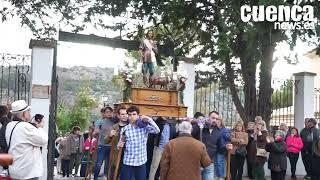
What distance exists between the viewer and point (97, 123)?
10.3 meters

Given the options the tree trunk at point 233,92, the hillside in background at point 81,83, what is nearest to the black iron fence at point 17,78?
the tree trunk at point 233,92

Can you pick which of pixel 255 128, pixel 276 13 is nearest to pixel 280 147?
pixel 255 128

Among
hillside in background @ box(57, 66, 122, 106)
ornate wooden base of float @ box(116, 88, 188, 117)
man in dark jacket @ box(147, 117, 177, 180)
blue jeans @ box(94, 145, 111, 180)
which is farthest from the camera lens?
hillside in background @ box(57, 66, 122, 106)

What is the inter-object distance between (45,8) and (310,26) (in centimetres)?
A: 731

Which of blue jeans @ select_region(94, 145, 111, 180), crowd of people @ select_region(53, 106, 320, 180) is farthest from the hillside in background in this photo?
blue jeans @ select_region(94, 145, 111, 180)

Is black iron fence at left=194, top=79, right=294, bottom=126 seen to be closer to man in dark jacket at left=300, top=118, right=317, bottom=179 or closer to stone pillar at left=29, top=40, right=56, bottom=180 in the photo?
man in dark jacket at left=300, top=118, right=317, bottom=179

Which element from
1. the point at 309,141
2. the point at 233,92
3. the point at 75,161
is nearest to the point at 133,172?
the point at 309,141

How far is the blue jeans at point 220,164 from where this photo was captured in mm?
10352

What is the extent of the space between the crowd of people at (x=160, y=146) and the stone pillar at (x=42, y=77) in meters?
1.16

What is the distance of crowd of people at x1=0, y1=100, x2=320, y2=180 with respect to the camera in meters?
6.43

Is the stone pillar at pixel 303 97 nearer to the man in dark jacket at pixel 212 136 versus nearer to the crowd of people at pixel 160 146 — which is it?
the crowd of people at pixel 160 146

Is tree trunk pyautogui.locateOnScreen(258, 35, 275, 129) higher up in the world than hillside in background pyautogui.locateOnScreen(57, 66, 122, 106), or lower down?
lower down

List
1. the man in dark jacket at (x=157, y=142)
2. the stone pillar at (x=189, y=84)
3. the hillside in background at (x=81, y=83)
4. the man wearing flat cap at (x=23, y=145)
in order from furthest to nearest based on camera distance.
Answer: the hillside in background at (x=81, y=83)
the stone pillar at (x=189, y=84)
the man in dark jacket at (x=157, y=142)
the man wearing flat cap at (x=23, y=145)

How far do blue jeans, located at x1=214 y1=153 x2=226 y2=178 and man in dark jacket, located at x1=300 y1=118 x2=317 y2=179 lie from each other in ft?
11.5
